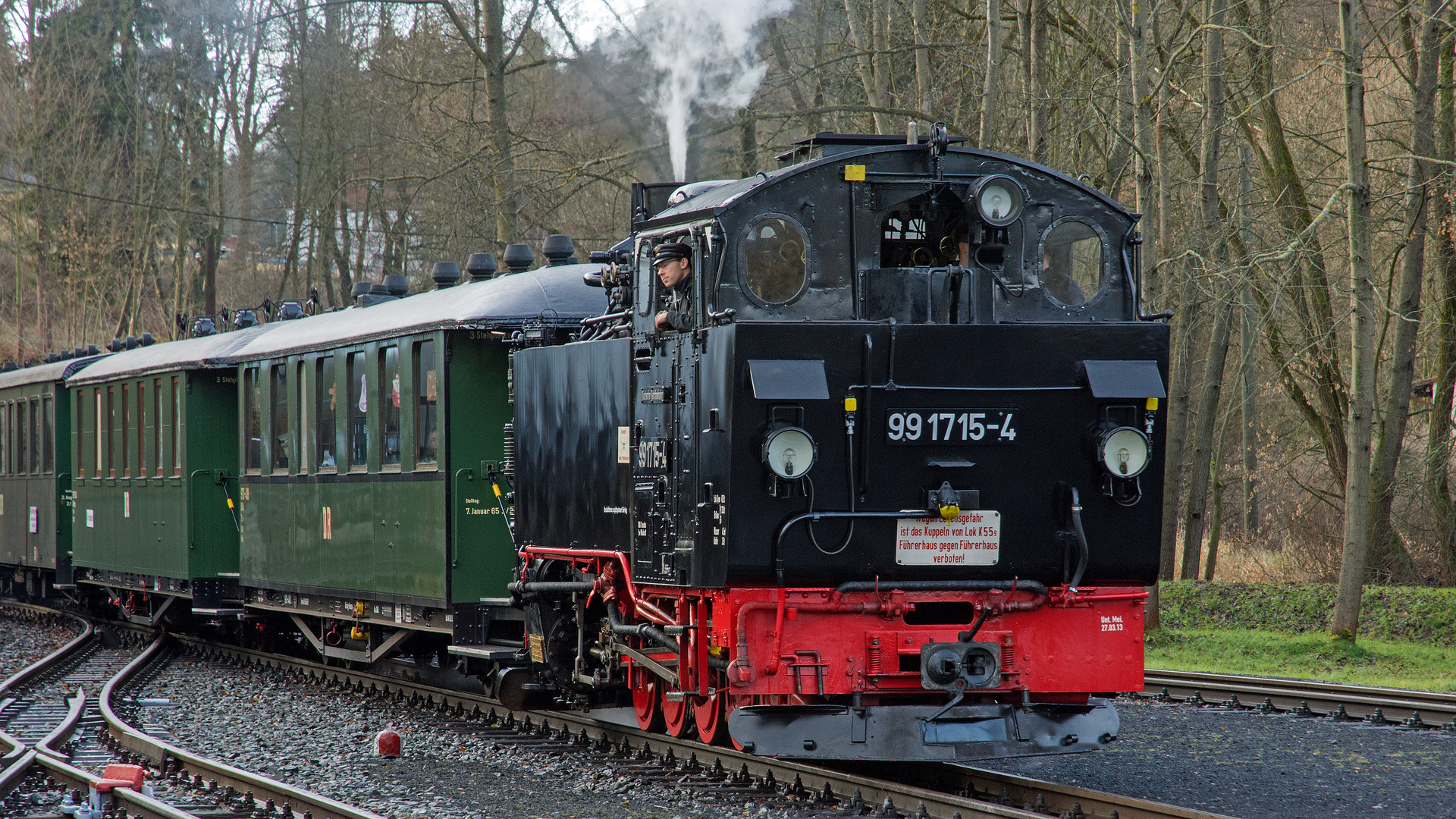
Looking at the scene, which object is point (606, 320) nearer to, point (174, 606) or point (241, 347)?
point (241, 347)

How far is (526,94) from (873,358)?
2311 centimetres

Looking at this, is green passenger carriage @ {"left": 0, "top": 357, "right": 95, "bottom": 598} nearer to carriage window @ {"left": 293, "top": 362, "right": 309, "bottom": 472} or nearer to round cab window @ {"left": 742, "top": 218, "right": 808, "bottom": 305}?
carriage window @ {"left": 293, "top": 362, "right": 309, "bottom": 472}

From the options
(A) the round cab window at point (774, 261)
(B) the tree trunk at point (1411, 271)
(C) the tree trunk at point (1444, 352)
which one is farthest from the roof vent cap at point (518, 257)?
(C) the tree trunk at point (1444, 352)

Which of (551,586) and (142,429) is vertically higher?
(142,429)

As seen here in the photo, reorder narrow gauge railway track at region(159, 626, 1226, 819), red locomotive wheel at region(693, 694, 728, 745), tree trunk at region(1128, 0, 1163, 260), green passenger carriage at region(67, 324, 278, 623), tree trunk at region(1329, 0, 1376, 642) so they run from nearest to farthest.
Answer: narrow gauge railway track at region(159, 626, 1226, 819) → red locomotive wheel at region(693, 694, 728, 745) → tree trunk at region(1329, 0, 1376, 642) → tree trunk at region(1128, 0, 1163, 260) → green passenger carriage at region(67, 324, 278, 623)

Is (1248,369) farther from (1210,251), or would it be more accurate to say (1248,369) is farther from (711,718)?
(711,718)

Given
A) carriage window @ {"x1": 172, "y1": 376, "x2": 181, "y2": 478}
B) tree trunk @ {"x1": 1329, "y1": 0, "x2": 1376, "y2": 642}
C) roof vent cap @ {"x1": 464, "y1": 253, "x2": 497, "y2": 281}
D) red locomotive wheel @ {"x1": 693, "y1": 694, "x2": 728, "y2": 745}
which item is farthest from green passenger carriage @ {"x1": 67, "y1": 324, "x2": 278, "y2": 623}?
tree trunk @ {"x1": 1329, "y1": 0, "x2": 1376, "y2": 642}

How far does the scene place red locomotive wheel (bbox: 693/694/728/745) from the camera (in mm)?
8047

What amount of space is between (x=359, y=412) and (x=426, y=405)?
1.34m

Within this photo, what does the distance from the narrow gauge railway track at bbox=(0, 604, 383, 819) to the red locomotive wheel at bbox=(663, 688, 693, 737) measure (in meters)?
1.94

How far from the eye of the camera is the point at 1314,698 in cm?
1074

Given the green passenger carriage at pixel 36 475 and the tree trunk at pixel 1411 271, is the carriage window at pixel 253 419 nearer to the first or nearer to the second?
the green passenger carriage at pixel 36 475

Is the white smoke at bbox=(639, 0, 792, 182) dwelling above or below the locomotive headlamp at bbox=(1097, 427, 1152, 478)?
above

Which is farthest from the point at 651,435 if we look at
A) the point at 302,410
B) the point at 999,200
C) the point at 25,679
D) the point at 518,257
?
the point at 25,679
